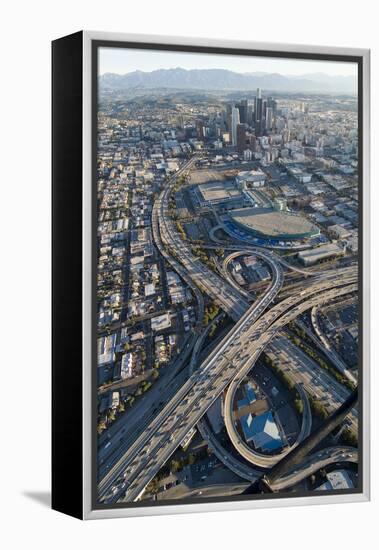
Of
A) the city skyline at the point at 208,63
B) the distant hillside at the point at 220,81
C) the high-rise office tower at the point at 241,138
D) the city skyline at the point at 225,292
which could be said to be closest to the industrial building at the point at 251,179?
the city skyline at the point at 225,292

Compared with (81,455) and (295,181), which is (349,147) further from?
(81,455)

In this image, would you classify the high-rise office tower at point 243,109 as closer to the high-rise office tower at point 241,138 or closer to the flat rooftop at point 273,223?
the high-rise office tower at point 241,138

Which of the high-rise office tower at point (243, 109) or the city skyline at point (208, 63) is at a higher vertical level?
the city skyline at point (208, 63)

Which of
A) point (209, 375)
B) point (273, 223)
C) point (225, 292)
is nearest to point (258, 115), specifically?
point (273, 223)

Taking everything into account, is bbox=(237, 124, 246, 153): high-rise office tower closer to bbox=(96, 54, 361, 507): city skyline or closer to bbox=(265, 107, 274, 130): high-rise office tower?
bbox=(96, 54, 361, 507): city skyline

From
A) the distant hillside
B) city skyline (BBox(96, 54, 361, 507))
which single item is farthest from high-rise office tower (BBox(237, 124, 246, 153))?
the distant hillside

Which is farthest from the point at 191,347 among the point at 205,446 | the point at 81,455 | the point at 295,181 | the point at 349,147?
the point at 349,147

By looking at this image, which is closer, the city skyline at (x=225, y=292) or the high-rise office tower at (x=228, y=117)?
the city skyline at (x=225, y=292)
